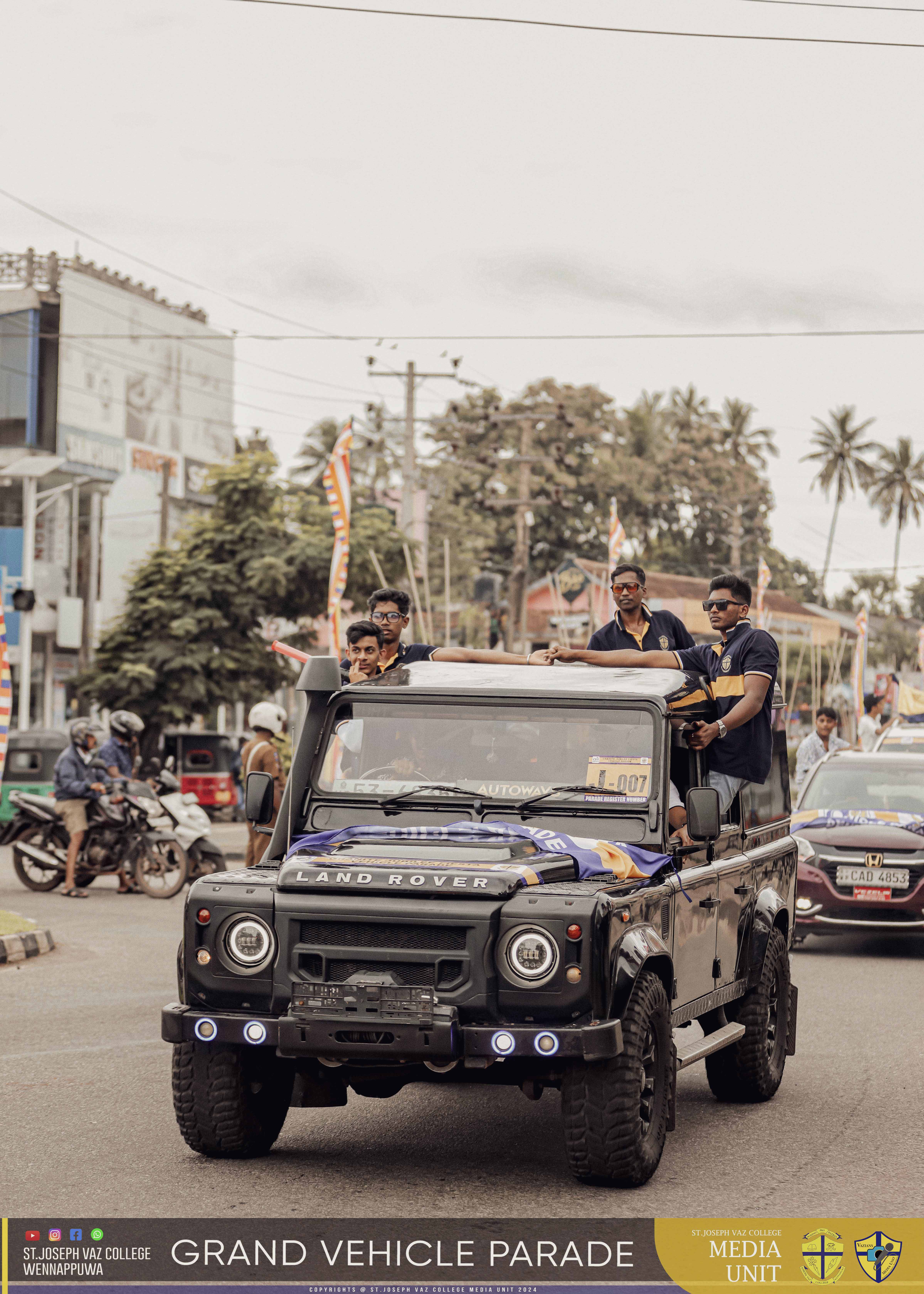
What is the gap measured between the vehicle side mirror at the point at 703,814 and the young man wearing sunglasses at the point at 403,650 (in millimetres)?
1149

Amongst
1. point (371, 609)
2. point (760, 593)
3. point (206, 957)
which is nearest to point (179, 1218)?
point (206, 957)

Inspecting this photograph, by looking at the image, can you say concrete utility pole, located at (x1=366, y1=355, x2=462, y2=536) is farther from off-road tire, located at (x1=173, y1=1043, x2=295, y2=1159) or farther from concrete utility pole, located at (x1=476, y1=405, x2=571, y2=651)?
off-road tire, located at (x1=173, y1=1043, x2=295, y2=1159)

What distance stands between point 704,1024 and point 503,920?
235 centimetres

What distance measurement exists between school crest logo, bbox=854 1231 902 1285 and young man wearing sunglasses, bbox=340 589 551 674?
294 centimetres

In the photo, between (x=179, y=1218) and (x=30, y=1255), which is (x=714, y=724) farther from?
(x=30, y=1255)

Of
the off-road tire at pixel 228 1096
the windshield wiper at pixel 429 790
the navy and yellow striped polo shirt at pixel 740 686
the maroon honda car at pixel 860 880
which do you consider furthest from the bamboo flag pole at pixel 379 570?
the off-road tire at pixel 228 1096

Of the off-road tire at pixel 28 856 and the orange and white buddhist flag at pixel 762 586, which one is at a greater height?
the orange and white buddhist flag at pixel 762 586

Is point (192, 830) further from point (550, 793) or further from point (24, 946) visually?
point (550, 793)

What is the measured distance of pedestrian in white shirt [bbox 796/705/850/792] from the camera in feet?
56.6

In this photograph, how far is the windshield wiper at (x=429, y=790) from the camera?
654 cm

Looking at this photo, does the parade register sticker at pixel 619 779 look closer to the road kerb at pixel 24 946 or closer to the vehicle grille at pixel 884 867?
the vehicle grille at pixel 884 867

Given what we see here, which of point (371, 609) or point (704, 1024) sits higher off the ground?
point (371, 609)

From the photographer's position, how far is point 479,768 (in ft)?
22.0

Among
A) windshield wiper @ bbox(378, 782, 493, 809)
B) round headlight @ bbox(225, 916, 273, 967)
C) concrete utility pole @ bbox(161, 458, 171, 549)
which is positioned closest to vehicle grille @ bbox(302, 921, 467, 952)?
round headlight @ bbox(225, 916, 273, 967)
